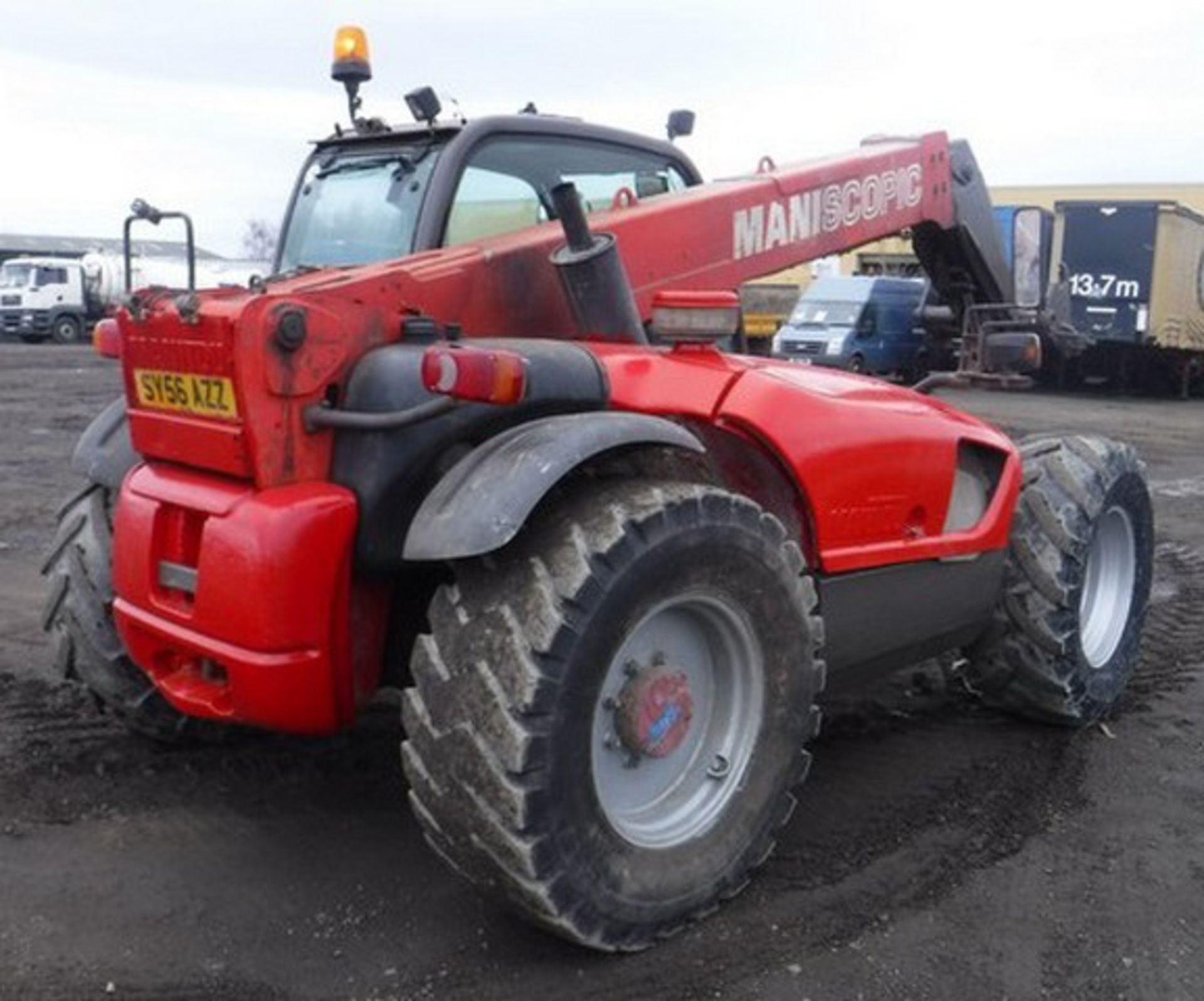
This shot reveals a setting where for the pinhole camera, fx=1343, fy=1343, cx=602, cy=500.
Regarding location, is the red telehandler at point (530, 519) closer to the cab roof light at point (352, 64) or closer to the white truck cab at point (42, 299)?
the cab roof light at point (352, 64)

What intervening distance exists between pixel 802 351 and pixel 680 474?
1918 centimetres

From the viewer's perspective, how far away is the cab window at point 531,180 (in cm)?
407

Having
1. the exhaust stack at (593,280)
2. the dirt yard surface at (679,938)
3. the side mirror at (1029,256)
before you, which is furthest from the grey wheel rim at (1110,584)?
the exhaust stack at (593,280)

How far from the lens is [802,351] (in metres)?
22.2

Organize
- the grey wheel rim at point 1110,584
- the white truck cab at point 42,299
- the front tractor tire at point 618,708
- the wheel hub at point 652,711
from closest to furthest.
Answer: the front tractor tire at point 618,708, the wheel hub at point 652,711, the grey wheel rim at point 1110,584, the white truck cab at point 42,299

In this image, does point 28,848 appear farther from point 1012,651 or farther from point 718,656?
point 1012,651

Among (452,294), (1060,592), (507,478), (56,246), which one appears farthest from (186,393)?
(56,246)

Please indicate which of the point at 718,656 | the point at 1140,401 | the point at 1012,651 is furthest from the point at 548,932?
the point at 1140,401

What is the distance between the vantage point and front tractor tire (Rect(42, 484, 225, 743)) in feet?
12.7

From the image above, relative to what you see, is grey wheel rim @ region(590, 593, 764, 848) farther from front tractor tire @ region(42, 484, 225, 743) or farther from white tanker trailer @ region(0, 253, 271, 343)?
white tanker trailer @ region(0, 253, 271, 343)

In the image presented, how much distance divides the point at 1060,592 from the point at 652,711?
1.95 meters

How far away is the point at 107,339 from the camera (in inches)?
152

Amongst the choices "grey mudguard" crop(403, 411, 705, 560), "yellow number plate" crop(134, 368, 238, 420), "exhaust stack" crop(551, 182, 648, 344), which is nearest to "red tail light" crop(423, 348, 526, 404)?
"grey mudguard" crop(403, 411, 705, 560)

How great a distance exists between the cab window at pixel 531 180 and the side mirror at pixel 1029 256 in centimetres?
152
